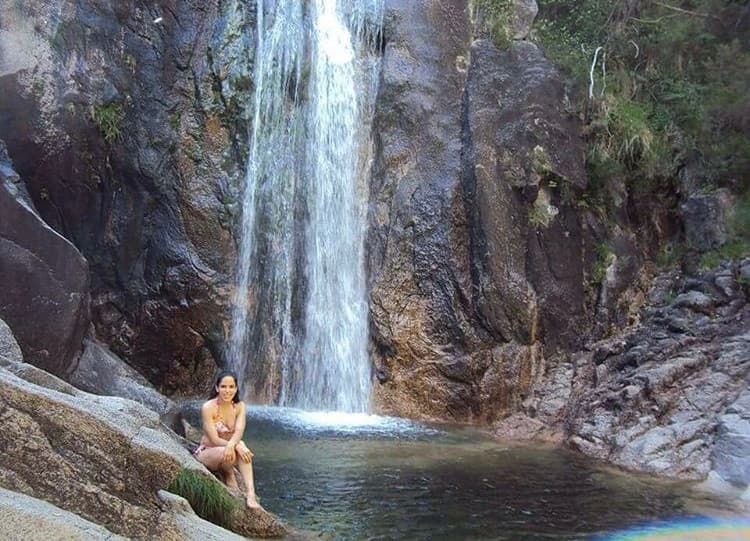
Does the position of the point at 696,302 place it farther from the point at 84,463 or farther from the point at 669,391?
the point at 84,463

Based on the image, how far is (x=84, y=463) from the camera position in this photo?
371 cm

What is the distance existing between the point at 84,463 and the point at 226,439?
7.35ft

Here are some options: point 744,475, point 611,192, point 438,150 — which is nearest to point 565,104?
point 611,192

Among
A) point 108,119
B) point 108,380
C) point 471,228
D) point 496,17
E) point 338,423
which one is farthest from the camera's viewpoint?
point 496,17

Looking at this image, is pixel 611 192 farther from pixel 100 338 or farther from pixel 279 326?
pixel 100 338

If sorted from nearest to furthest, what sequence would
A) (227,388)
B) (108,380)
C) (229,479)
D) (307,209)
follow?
(229,479) → (227,388) → (108,380) → (307,209)

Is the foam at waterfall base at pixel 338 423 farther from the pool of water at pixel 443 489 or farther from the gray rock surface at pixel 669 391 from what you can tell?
the gray rock surface at pixel 669 391

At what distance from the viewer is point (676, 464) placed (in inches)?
331

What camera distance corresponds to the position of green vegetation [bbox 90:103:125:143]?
471 inches

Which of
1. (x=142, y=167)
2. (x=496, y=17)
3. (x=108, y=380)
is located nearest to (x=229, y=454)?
(x=108, y=380)

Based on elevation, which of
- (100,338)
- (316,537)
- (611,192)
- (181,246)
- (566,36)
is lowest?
(316,537)

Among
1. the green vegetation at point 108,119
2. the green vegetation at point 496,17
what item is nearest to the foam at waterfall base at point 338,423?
the green vegetation at point 108,119

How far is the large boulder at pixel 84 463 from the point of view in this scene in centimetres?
348

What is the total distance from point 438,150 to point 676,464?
270 inches
